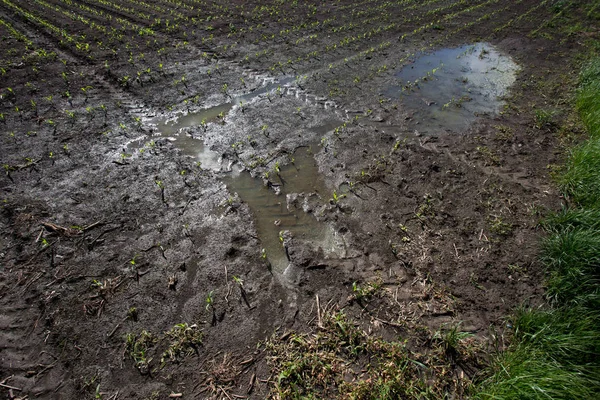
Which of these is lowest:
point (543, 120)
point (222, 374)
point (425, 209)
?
point (222, 374)

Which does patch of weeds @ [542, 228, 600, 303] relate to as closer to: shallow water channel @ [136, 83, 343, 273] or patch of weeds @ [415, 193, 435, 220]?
patch of weeds @ [415, 193, 435, 220]

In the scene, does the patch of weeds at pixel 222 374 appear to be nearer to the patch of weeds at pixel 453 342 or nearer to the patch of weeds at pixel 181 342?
the patch of weeds at pixel 181 342

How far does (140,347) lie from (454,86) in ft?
34.9

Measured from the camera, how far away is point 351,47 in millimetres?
11820

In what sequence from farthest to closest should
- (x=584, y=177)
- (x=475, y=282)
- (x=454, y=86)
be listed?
(x=454, y=86)
(x=584, y=177)
(x=475, y=282)

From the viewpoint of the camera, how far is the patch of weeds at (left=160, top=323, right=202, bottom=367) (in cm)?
374

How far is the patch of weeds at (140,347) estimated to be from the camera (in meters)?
3.67

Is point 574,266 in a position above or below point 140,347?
above

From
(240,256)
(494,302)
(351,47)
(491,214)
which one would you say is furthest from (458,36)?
(240,256)

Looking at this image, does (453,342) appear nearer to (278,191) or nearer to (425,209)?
(425,209)

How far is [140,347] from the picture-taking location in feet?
12.5

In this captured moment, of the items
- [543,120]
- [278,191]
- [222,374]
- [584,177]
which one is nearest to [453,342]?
[222,374]

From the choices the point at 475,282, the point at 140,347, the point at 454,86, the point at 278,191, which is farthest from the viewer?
the point at 454,86

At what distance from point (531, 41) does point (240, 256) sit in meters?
14.9
